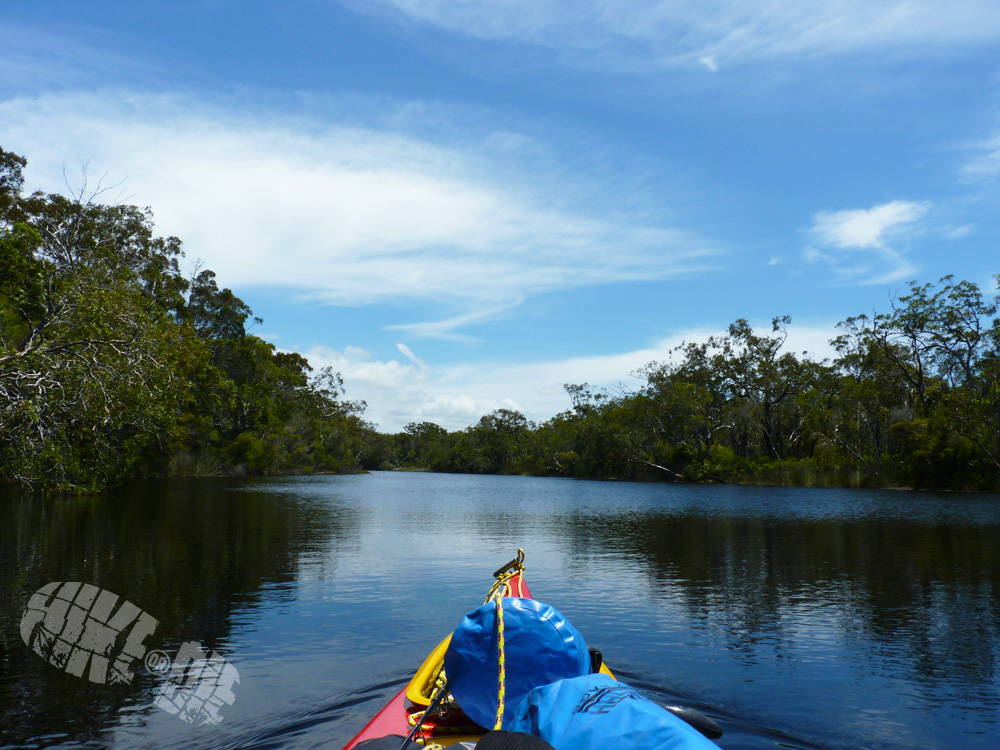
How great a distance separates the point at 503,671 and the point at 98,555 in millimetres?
13307

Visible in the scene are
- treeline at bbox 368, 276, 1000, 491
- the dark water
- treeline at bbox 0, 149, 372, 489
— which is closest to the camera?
the dark water

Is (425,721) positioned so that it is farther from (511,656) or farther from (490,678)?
(511,656)

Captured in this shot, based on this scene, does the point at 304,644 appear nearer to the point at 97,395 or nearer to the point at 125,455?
the point at 97,395

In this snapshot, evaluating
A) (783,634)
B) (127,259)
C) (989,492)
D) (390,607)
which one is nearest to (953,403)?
(989,492)

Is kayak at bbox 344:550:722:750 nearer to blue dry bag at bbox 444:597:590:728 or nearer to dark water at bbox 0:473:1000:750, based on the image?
blue dry bag at bbox 444:597:590:728

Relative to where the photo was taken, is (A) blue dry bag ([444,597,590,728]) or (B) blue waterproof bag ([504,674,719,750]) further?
(A) blue dry bag ([444,597,590,728])

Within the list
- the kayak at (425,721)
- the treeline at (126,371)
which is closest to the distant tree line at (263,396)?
the treeline at (126,371)

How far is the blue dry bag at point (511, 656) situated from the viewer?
4035 millimetres

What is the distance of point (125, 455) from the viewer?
97.8 feet

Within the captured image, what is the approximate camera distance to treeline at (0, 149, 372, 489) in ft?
56.0

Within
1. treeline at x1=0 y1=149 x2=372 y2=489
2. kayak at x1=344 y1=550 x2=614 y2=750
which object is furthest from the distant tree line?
kayak at x1=344 y1=550 x2=614 y2=750

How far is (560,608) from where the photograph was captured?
1096 cm

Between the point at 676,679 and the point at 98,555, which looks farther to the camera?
the point at 98,555

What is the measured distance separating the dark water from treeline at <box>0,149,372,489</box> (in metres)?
3.03
